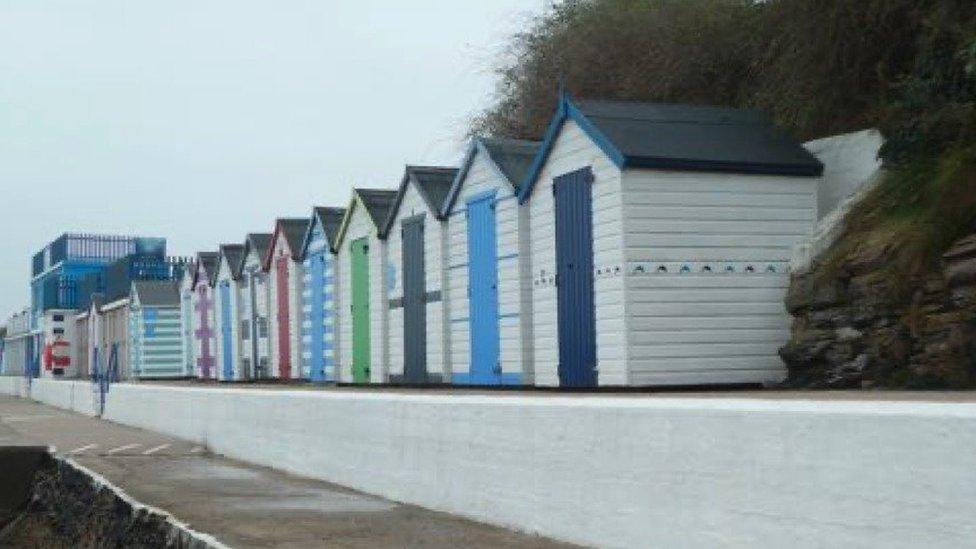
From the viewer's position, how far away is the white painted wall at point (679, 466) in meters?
4.93

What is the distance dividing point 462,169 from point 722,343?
5.19m

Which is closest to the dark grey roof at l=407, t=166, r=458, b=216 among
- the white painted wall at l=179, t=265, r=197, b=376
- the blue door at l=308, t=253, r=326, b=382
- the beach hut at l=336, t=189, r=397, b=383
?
the beach hut at l=336, t=189, r=397, b=383

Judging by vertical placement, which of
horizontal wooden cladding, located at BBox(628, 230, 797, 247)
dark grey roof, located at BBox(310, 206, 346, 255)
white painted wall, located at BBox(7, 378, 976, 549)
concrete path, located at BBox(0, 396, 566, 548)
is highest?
dark grey roof, located at BBox(310, 206, 346, 255)

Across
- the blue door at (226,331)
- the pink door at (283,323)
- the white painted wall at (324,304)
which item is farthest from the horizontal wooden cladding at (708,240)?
the blue door at (226,331)

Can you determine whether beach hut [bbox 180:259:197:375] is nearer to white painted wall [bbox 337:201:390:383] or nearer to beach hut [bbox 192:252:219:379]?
beach hut [bbox 192:252:219:379]

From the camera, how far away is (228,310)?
30625 millimetres

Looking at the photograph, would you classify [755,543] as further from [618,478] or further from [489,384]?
[489,384]

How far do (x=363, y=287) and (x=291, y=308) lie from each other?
437 cm

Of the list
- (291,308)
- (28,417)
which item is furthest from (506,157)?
(28,417)

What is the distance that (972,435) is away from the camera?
464 centimetres

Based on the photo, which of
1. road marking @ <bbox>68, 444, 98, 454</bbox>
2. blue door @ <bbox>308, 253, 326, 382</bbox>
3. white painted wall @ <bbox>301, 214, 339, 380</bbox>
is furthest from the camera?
blue door @ <bbox>308, 253, 326, 382</bbox>

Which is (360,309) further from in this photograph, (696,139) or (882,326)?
(882,326)

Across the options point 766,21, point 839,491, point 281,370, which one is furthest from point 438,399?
point 281,370

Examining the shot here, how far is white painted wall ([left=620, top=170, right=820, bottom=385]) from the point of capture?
1330 cm
